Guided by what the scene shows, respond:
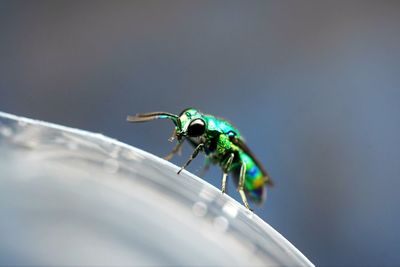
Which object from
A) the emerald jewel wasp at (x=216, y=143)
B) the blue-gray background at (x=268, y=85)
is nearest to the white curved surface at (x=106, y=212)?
A: the emerald jewel wasp at (x=216, y=143)

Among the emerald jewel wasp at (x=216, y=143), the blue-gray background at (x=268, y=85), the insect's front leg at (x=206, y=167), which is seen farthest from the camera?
the blue-gray background at (x=268, y=85)

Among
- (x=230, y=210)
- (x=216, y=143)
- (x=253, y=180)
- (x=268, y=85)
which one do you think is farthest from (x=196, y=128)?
(x=268, y=85)

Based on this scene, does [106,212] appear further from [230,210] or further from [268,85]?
[268,85]

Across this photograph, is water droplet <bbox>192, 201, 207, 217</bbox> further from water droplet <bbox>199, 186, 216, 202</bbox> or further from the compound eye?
the compound eye

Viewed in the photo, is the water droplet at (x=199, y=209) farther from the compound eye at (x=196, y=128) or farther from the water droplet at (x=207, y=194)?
the compound eye at (x=196, y=128)

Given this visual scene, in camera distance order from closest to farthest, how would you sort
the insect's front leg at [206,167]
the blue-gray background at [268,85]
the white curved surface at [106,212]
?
the white curved surface at [106,212], the insect's front leg at [206,167], the blue-gray background at [268,85]

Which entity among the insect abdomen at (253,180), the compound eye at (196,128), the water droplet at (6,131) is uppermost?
the insect abdomen at (253,180)

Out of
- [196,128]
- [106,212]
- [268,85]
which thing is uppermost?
[268,85]
